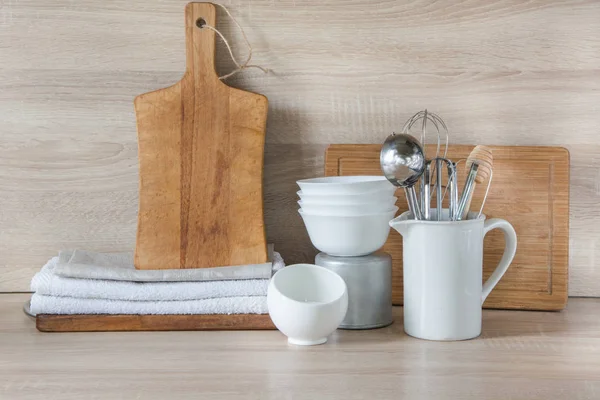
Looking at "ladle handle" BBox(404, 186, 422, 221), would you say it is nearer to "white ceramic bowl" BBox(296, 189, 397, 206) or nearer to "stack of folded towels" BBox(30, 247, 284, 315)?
"white ceramic bowl" BBox(296, 189, 397, 206)

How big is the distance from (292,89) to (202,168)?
0.59ft

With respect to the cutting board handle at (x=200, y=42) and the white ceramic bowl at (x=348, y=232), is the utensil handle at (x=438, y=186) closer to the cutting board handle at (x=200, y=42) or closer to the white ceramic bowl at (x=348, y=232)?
the white ceramic bowl at (x=348, y=232)

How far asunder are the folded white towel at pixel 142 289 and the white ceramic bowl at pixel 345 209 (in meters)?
0.11

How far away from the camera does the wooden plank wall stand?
1026mm

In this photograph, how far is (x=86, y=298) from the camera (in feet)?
2.96

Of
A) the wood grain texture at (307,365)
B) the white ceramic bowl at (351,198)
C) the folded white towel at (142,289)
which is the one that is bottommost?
the wood grain texture at (307,365)

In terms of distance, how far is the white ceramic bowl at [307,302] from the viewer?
80 cm

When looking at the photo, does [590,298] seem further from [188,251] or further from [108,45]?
[108,45]

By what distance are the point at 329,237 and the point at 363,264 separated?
0.18ft

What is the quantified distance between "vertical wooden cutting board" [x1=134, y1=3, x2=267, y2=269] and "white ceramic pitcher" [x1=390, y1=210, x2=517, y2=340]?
25cm

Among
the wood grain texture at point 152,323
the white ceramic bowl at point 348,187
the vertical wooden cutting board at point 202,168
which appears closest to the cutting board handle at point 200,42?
the vertical wooden cutting board at point 202,168

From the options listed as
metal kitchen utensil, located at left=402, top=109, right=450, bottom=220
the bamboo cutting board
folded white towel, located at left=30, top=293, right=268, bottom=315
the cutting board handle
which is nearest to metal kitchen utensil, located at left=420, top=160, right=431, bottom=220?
metal kitchen utensil, located at left=402, top=109, right=450, bottom=220

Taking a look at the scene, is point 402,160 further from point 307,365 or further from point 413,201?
point 307,365

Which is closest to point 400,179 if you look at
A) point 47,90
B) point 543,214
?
point 543,214
